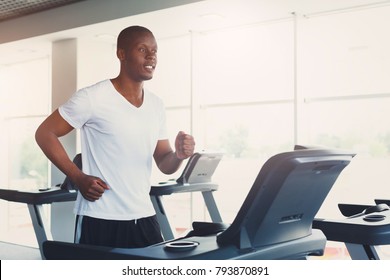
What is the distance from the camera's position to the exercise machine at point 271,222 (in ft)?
3.79

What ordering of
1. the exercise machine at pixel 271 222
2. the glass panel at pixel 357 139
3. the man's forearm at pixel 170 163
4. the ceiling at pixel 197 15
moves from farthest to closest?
1. the glass panel at pixel 357 139
2. the ceiling at pixel 197 15
3. the man's forearm at pixel 170 163
4. the exercise machine at pixel 271 222

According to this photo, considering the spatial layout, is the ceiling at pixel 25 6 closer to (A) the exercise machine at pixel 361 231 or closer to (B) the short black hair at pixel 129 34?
(B) the short black hair at pixel 129 34

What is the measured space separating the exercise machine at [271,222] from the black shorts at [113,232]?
13.0 inches

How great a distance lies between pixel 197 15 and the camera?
171 inches

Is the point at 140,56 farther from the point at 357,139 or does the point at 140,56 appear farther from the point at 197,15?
the point at 357,139

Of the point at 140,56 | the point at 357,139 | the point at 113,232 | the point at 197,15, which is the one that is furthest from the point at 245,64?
the point at 113,232

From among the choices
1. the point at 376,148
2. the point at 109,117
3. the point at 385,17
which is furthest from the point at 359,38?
the point at 109,117

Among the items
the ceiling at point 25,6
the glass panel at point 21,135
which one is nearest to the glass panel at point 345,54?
the ceiling at point 25,6

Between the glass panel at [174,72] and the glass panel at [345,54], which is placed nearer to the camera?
the glass panel at [345,54]

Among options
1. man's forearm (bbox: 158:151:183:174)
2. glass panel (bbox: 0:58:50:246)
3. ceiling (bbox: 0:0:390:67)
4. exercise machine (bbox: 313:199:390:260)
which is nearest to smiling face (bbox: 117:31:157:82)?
man's forearm (bbox: 158:151:183:174)

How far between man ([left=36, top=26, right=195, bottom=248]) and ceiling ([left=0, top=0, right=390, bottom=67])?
240cm

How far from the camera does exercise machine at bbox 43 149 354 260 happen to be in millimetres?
1156

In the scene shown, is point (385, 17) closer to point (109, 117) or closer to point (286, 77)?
point (286, 77)

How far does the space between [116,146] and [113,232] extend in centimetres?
28
